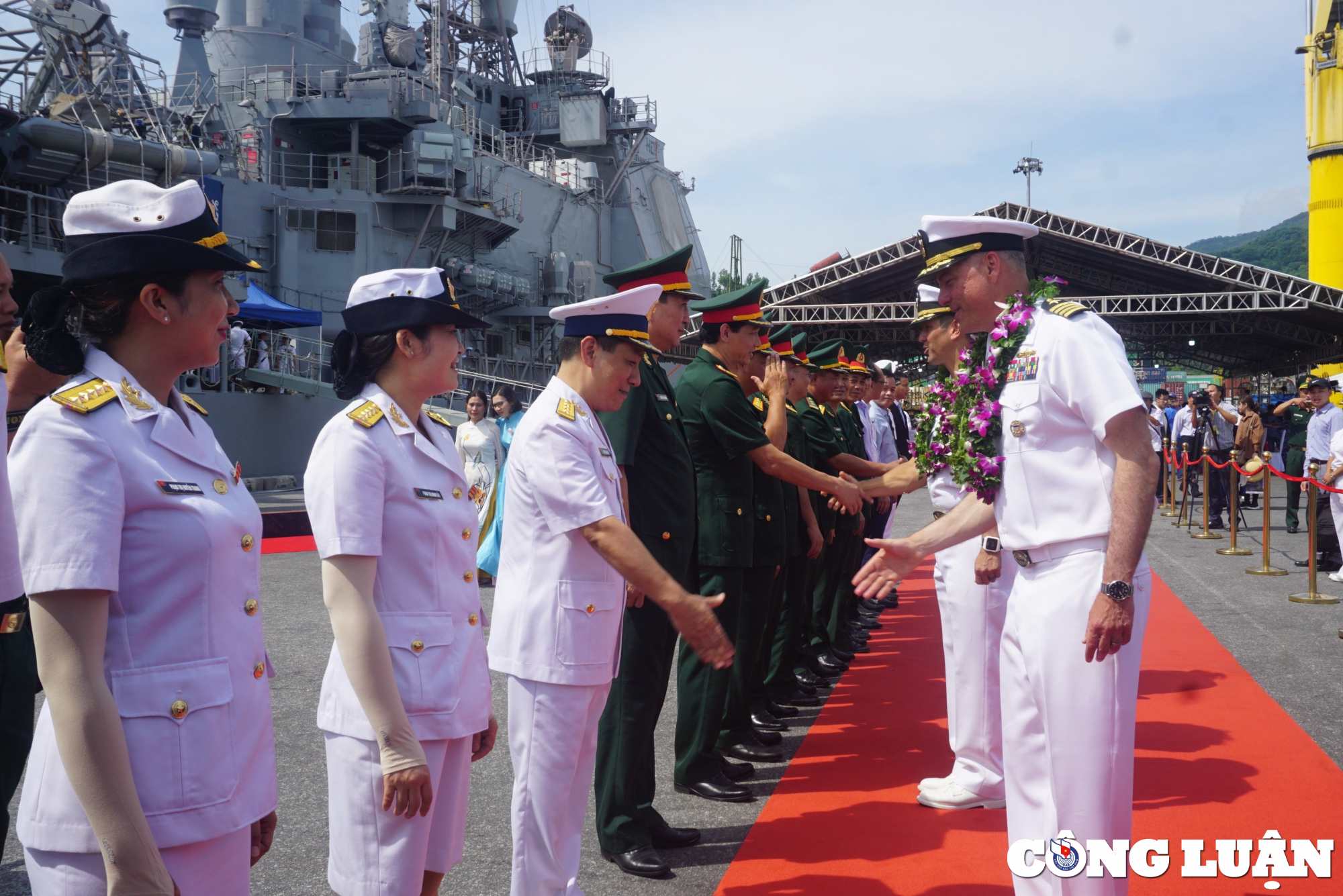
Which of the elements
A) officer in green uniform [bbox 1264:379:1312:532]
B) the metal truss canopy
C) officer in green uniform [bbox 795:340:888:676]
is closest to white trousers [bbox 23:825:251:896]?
officer in green uniform [bbox 795:340:888:676]

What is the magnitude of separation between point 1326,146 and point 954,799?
3822 centimetres

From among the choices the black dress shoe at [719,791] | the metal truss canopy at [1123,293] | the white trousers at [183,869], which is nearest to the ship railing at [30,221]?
the metal truss canopy at [1123,293]

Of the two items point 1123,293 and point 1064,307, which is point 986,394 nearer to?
point 1064,307

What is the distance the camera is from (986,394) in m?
2.84

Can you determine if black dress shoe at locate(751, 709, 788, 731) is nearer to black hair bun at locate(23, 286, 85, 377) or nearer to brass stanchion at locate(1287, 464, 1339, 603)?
black hair bun at locate(23, 286, 85, 377)

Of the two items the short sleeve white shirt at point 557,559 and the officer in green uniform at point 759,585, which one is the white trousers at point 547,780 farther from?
the officer in green uniform at point 759,585

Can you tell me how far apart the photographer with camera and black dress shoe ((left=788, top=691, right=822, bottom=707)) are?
11275 mm

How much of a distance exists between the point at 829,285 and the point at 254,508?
2328 cm

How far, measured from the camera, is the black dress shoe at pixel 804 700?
18.9 feet

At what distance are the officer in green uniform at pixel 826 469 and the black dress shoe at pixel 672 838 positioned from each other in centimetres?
261

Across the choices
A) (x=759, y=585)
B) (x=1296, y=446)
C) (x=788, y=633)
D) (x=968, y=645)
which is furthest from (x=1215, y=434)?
(x=759, y=585)

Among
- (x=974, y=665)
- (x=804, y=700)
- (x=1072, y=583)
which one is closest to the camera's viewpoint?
(x=1072, y=583)

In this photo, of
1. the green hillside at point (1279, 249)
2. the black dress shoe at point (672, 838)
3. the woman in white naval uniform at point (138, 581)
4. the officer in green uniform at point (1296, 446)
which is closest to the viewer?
the woman in white naval uniform at point (138, 581)

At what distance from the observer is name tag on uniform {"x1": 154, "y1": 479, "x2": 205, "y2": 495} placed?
1.59m
